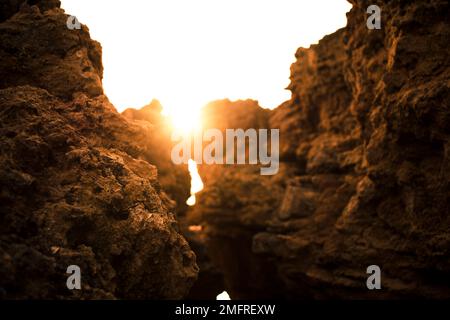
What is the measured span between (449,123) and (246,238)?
15480 millimetres

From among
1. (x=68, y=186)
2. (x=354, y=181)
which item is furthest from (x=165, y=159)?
(x=68, y=186)

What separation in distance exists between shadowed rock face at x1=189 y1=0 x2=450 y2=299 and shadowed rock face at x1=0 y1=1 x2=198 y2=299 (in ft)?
28.1

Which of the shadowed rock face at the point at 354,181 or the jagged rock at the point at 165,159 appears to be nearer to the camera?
the shadowed rock face at the point at 354,181

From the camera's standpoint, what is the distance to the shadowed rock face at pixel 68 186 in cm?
561

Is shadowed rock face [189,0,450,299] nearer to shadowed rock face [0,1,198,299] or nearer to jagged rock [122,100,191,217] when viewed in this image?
jagged rock [122,100,191,217]

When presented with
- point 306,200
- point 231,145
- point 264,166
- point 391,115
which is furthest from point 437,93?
point 231,145

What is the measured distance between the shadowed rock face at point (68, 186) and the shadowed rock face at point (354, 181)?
8564 millimetres

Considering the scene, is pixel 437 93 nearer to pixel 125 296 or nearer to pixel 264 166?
pixel 125 296

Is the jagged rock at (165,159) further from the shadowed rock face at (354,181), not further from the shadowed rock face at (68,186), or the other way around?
the shadowed rock face at (68,186)

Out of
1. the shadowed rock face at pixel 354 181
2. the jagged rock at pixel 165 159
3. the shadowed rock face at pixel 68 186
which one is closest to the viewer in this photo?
the shadowed rock face at pixel 68 186

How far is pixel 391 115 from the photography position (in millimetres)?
12477

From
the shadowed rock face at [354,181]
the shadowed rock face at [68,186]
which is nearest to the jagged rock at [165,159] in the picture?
the shadowed rock face at [354,181]

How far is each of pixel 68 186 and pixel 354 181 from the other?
13998 mm

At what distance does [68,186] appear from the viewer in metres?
6.74
